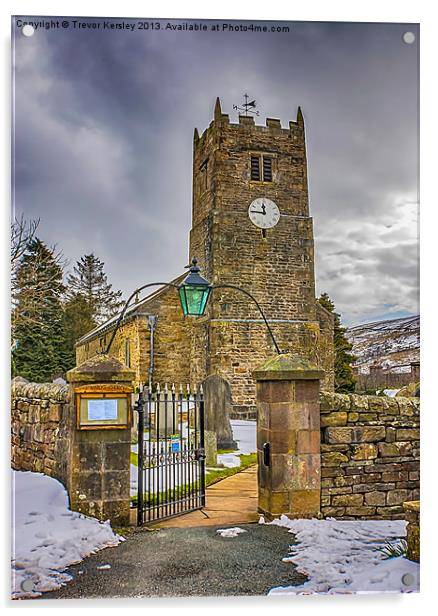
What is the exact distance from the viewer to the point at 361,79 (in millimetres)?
5383

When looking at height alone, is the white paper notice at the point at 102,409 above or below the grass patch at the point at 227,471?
above

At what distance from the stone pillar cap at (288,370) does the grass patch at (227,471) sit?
107 inches

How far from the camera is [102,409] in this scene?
536 centimetres

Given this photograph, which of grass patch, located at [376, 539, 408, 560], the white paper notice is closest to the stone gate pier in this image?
grass patch, located at [376, 539, 408, 560]

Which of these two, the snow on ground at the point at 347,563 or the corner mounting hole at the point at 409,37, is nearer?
the snow on ground at the point at 347,563

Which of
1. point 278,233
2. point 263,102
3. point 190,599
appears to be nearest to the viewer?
point 190,599

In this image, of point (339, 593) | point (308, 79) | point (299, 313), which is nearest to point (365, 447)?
point (339, 593)

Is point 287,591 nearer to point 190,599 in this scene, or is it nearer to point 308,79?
point 190,599

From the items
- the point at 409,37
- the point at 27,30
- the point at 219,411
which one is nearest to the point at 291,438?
the point at 409,37

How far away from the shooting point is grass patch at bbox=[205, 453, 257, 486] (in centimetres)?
796

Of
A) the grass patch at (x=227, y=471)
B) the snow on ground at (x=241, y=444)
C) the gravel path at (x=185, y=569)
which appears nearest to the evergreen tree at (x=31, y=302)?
the gravel path at (x=185, y=569)

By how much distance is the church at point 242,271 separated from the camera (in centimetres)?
1742

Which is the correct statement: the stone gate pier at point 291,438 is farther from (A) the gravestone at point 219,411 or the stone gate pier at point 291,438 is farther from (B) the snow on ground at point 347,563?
(A) the gravestone at point 219,411

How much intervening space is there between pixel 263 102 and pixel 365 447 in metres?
4.06
